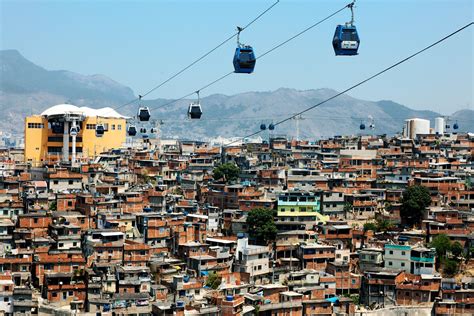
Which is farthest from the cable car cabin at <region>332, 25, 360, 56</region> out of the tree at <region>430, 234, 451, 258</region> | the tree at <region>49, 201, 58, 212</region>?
the tree at <region>49, 201, 58, 212</region>

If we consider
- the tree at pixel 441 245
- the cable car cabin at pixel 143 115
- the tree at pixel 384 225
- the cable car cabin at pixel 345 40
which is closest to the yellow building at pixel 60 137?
the cable car cabin at pixel 143 115

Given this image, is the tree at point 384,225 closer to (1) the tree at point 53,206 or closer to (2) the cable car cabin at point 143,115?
(2) the cable car cabin at point 143,115

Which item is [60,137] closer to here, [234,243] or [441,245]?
[234,243]

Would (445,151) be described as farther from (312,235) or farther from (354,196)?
(312,235)

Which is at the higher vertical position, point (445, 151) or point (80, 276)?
point (445, 151)

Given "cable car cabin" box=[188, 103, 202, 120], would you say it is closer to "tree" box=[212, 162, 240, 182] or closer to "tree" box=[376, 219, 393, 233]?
"tree" box=[376, 219, 393, 233]

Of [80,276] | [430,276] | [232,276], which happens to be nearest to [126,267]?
[80,276]
